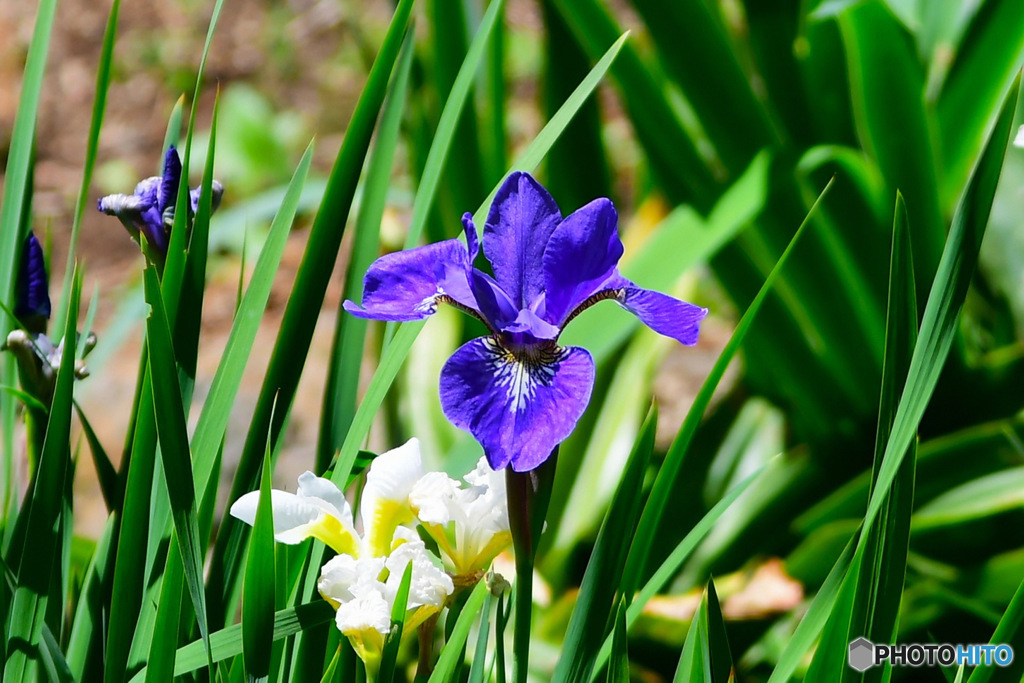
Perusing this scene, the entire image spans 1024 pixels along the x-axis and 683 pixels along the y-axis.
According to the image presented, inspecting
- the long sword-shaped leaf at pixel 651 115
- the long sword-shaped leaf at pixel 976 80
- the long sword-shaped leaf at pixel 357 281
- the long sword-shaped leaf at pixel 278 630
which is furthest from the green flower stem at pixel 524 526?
the long sword-shaped leaf at pixel 976 80

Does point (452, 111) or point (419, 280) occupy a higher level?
point (452, 111)

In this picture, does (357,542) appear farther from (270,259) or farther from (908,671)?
(908,671)

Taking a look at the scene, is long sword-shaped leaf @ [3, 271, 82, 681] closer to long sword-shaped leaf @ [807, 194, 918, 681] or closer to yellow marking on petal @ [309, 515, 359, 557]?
yellow marking on petal @ [309, 515, 359, 557]

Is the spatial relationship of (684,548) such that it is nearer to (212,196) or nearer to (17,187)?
(212,196)

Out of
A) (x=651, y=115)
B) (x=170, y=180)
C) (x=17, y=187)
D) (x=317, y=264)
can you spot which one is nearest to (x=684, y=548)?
(x=317, y=264)

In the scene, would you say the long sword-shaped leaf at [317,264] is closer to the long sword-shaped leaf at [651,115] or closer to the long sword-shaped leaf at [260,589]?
the long sword-shaped leaf at [260,589]
